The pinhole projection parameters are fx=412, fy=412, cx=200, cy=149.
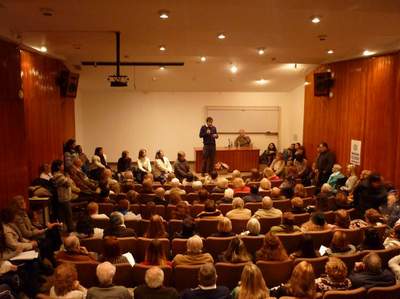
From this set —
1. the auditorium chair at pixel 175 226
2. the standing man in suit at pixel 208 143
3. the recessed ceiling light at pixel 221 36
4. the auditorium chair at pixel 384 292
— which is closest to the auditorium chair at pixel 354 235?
the auditorium chair at pixel 384 292

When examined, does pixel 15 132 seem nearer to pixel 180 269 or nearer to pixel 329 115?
pixel 180 269

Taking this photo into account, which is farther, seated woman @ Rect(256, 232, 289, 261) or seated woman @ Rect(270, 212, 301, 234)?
seated woman @ Rect(270, 212, 301, 234)

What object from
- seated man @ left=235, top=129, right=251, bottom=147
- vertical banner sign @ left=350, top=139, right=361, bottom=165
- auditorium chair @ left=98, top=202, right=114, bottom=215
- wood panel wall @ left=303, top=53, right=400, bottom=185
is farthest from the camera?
seated man @ left=235, top=129, right=251, bottom=147

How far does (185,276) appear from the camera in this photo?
12.6 feet

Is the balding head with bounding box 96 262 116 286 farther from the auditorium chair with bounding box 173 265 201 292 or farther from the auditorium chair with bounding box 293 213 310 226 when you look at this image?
the auditorium chair with bounding box 293 213 310 226

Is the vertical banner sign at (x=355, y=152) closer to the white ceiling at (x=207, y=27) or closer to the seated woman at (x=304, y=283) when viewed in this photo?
the white ceiling at (x=207, y=27)

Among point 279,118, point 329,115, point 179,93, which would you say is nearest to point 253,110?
point 279,118

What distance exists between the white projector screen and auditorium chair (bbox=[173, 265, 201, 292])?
10948mm

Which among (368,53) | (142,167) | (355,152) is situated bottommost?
(142,167)

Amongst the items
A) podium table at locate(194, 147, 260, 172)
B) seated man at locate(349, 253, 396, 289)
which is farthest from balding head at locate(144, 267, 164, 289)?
podium table at locate(194, 147, 260, 172)

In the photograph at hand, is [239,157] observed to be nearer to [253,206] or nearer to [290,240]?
[253,206]

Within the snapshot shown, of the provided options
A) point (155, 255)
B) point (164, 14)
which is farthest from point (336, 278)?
point (164, 14)

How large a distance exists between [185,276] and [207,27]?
3.87 metres

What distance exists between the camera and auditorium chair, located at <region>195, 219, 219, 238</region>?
5.41 meters
